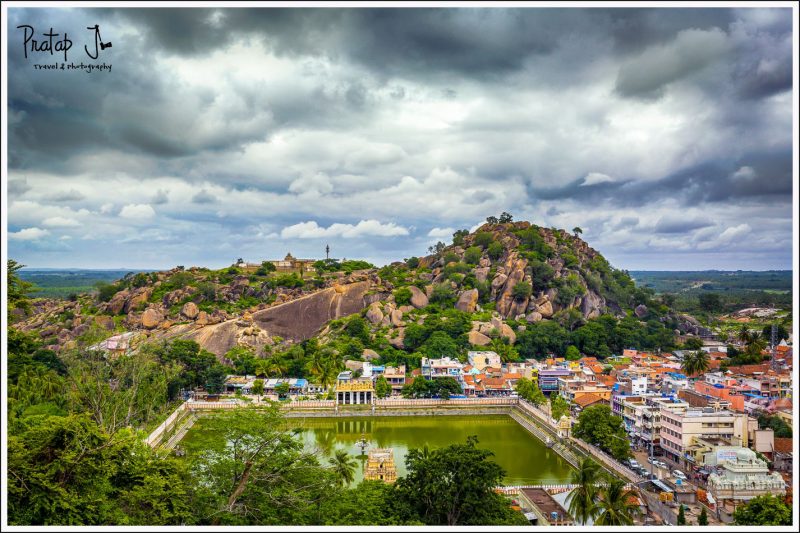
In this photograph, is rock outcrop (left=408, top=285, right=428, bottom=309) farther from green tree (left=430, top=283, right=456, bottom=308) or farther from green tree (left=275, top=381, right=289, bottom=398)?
green tree (left=275, top=381, right=289, bottom=398)

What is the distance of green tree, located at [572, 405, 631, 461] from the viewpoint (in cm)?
1476

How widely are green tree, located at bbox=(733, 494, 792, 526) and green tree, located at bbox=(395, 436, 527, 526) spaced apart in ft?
11.6

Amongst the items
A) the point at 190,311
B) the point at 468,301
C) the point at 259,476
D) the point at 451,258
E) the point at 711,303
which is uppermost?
the point at 451,258

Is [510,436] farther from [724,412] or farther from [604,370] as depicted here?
[604,370]

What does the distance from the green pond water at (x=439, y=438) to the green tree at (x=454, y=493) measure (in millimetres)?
4958

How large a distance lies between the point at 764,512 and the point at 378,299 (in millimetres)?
26866

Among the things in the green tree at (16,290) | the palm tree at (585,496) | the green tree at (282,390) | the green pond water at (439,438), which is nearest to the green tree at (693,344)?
the green pond water at (439,438)

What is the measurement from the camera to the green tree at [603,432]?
14.8 metres

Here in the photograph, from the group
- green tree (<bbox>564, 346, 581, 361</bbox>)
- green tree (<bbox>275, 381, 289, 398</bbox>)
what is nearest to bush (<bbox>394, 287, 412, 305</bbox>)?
green tree (<bbox>564, 346, 581, 361</bbox>)

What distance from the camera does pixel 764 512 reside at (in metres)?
9.31

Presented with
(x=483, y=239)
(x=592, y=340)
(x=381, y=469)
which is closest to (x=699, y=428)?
(x=381, y=469)

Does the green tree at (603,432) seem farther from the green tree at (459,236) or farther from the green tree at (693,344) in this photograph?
the green tree at (459,236)

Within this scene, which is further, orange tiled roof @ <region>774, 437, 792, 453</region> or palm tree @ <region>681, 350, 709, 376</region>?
palm tree @ <region>681, 350, 709, 376</region>

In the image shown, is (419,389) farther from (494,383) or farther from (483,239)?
(483,239)
